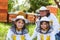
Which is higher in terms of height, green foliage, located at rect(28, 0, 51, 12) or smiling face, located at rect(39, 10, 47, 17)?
green foliage, located at rect(28, 0, 51, 12)

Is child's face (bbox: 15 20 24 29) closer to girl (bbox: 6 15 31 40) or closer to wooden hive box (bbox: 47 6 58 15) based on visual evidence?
girl (bbox: 6 15 31 40)

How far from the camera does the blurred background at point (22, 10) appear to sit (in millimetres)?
1676

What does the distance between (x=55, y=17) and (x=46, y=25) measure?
91 millimetres

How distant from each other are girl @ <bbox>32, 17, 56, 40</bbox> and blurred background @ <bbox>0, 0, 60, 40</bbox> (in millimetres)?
55

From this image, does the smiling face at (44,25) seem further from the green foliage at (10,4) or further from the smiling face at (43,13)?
the green foliage at (10,4)

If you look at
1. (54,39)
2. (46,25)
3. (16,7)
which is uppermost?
(16,7)

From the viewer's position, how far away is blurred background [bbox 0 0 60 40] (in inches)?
66.0

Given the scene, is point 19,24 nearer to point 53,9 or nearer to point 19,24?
point 19,24

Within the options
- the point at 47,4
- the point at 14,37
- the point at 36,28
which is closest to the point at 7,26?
the point at 14,37

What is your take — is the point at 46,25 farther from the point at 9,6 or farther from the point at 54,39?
the point at 9,6

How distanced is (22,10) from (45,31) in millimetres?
236

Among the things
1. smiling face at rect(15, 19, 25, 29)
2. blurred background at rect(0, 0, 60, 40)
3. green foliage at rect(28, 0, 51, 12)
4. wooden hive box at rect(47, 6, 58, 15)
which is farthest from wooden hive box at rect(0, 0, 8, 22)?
wooden hive box at rect(47, 6, 58, 15)

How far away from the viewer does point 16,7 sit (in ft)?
5.53

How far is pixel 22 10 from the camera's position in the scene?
169 centimetres
